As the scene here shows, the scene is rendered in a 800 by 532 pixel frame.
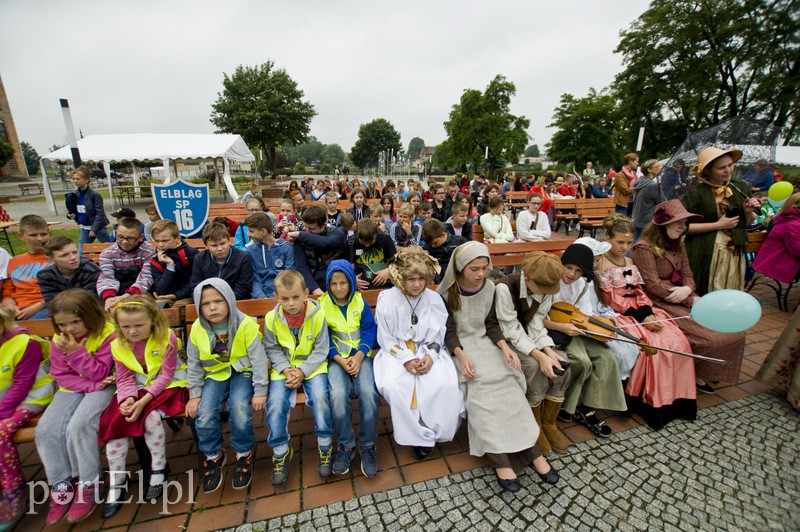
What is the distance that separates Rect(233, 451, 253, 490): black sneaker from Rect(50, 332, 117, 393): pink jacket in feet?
3.59

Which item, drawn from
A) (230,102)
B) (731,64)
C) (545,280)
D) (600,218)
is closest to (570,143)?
(731,64)

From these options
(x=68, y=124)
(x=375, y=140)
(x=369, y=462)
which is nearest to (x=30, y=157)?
(x=375, y=140)

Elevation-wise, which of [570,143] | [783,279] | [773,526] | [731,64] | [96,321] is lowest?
[773,526]

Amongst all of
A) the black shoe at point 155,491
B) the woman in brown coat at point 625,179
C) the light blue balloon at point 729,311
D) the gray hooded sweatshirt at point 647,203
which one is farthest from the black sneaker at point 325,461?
the woman in brown coat at point 625,179

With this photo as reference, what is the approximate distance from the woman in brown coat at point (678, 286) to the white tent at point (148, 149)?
1654cm

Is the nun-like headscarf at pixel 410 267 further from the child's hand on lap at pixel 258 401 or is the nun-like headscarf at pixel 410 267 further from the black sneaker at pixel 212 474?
the black sneaker at pixel 212 474

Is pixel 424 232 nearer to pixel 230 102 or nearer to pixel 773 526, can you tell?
pixel 773 526

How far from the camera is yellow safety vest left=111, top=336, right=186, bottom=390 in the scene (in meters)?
2.27

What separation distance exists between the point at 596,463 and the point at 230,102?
37.7 metres

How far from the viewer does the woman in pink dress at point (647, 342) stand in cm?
275

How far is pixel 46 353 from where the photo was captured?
2.37 m

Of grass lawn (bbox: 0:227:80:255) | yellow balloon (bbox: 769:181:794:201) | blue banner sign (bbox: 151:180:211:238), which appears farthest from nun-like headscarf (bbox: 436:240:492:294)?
grass lawn (bbox: 0:227:80:255)

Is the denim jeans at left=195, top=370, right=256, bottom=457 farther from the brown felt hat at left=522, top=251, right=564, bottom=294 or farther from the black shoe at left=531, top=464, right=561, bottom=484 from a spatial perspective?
the brown felt hat at left=522, top=251, right=564, bottom=294

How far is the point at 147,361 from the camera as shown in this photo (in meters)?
2.30
